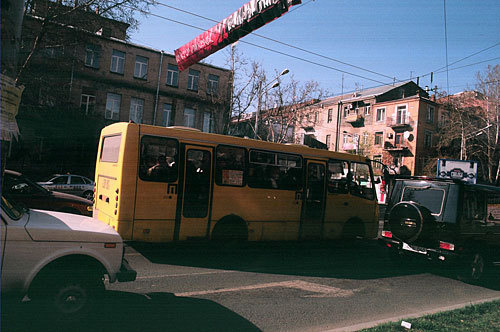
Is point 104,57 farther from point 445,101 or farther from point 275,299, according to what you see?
point 445,101

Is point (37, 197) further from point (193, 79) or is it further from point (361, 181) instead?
point (193, 79)

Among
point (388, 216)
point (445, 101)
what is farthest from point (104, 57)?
point (445, 101)

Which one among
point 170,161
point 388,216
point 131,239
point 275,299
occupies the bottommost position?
point 275,299

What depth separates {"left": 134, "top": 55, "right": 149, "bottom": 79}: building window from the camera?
2838 centimetres

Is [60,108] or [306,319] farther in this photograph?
[60,108]

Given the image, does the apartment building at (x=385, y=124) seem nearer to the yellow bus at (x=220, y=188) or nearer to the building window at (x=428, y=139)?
the building window at (x=428, y=139)

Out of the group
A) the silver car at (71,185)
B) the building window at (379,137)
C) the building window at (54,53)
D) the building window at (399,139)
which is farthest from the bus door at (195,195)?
the building window at (379,137)

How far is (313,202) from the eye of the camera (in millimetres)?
9500

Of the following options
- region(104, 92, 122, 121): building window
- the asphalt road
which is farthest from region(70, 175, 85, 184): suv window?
the asphalt road

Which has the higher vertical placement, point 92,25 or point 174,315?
point 92,25

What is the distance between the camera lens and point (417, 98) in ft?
130

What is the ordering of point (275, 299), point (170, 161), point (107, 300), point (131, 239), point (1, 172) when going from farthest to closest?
point (170, 161), point (131, 239), point (275, 299), point (107, 300), point (1, 172)

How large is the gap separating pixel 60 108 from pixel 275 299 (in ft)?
71.1

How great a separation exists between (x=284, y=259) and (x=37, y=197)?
6641 millimetres
